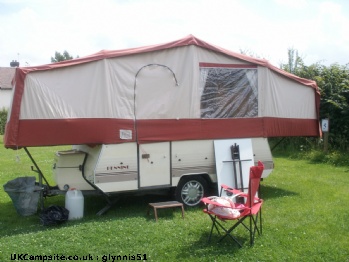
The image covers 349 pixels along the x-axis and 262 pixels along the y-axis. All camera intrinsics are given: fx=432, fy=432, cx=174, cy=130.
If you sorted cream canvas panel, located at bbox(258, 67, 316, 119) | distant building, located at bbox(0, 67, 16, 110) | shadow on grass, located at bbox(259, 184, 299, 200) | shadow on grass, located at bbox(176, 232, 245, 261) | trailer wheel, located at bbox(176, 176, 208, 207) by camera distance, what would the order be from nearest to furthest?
shadow on grass, located at bbox(176, 232, 245, 261) → trailer wheel, located at bbox(176, 176, 208, 207) → cream canvas panel, located at bbox(258, 67, 316, 119) → shadow on grass, located at bbox(259, 184, 299, 200) → distant building, located at bbox(0, 67, 16, 110)

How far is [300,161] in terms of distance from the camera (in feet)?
48.0

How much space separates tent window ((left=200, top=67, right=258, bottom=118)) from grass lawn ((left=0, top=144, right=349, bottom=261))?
6.27 feet

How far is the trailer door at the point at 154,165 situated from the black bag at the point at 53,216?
4.72 feet

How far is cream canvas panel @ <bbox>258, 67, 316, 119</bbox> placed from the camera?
9.01 meters

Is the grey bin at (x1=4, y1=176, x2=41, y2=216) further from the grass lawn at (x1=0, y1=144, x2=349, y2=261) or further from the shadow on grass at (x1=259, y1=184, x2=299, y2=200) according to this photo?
the shadow on grass at (x1=259, y1=184, x2=299, y2=200)

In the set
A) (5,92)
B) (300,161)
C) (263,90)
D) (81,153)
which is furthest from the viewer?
(5,92)

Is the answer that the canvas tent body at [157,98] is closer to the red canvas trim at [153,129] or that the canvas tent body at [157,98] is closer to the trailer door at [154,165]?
the red canvas trim at [153,129]

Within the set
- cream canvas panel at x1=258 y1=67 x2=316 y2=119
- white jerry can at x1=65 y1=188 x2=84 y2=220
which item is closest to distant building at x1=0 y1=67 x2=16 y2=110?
white jerry can at x1=65 y1=188 x2=84 y2=220

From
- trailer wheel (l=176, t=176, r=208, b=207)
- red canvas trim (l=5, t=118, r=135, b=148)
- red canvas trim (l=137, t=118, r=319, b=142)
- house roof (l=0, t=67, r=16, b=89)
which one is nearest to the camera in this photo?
red canvas trim (l=5, t=118, r=135, b=148)

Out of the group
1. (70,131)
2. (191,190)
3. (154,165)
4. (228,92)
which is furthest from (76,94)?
(228,92)

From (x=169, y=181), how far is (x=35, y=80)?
299cm

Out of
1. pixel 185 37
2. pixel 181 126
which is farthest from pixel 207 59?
pixel 181 126

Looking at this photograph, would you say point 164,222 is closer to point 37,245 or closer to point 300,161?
point 37,245

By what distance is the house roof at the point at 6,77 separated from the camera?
128 ft
